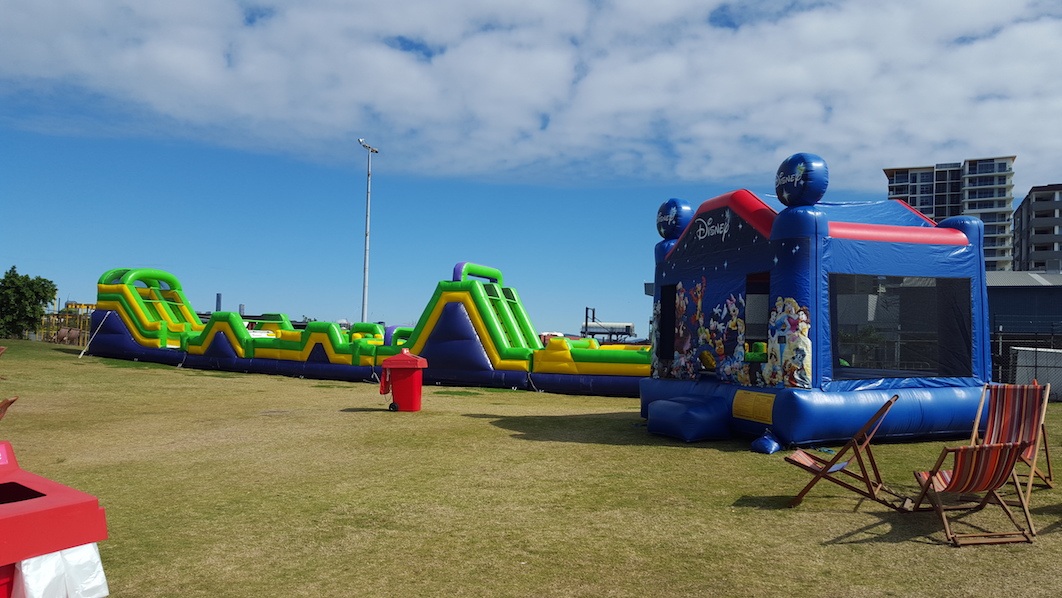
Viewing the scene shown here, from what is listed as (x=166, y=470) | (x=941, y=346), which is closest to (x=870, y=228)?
(x=941, y=346)

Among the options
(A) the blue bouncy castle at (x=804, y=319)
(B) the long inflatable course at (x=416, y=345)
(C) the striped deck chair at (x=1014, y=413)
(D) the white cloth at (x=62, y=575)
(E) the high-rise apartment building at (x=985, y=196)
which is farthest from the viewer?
(E) the high-rise apartment building at (x=985, y=196)

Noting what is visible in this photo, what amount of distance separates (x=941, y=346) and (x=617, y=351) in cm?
785

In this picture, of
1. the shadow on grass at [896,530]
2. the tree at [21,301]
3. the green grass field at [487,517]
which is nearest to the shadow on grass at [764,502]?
the green grass field at [487,517]

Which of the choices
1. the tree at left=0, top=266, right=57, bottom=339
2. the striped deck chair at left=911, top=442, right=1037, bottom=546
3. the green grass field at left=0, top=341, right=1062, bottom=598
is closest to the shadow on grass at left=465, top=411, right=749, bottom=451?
the green grass field at left=0, top=341, right=1062, bottom=598

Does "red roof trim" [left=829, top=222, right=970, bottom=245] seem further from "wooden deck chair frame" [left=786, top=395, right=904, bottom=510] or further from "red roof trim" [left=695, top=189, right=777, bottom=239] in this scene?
"wooden deck chair frame" [left=786, top=395, right=904, bottom=510]

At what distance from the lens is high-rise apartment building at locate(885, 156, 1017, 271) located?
8419cm

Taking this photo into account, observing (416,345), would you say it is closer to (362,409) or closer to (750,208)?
(362,409)

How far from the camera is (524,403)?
574 inches

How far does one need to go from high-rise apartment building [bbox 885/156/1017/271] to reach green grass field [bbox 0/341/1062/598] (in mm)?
85649

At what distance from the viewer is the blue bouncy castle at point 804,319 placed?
28.2 ft

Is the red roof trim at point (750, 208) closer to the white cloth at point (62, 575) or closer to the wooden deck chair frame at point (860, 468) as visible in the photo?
the wooden deck chair frame at point (860, 468)

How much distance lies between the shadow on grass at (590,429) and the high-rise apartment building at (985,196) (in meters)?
82.2

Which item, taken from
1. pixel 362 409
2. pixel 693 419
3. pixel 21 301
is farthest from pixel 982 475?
pixel 21 301

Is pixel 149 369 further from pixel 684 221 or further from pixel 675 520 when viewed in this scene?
pixel 675 520
